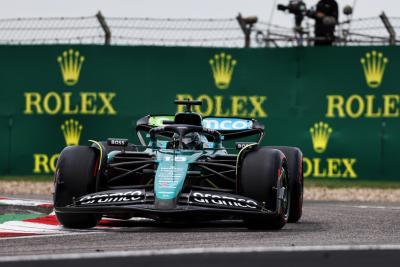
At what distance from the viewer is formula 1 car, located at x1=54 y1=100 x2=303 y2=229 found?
10.2 metres

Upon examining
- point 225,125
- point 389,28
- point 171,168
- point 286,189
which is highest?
point 389,28

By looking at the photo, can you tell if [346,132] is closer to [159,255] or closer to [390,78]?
[390,78]

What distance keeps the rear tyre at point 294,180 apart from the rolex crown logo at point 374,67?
23.2 ft

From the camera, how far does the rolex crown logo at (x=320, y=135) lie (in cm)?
1869

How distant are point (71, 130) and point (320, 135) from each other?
160 inches

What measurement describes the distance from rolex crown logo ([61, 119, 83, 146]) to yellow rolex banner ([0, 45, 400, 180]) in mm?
20

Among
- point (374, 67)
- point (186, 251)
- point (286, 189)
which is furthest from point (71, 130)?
point (186, 251)

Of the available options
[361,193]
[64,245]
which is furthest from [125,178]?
[361,193]

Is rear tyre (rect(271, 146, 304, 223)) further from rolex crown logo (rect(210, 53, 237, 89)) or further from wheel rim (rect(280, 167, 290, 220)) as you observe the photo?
rolex crown logo (rect(210, 53, 237, 89))

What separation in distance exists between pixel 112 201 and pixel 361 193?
29.1ft

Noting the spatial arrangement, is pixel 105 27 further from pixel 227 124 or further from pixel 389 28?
pixel 227 124

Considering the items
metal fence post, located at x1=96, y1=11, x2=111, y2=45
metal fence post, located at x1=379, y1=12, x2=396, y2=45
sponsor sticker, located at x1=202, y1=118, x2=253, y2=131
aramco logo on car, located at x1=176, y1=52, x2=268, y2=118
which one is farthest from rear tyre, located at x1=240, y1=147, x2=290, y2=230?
A: metal fence post, located at x1=96, y1=11, x2=111, y2=45

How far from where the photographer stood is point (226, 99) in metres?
19.2

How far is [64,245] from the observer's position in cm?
874
